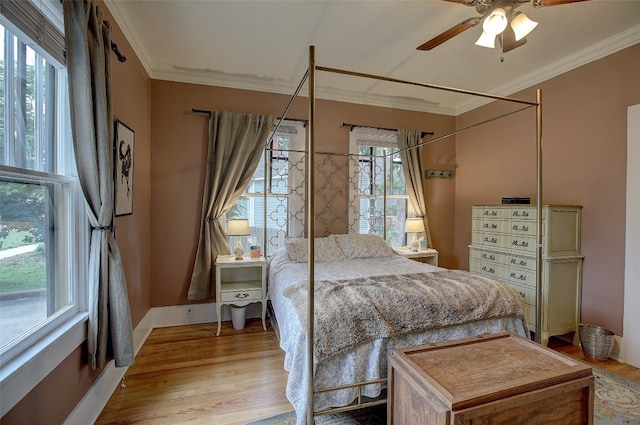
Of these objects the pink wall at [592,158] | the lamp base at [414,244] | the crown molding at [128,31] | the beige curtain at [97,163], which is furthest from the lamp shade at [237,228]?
the pink wall at [592,158]

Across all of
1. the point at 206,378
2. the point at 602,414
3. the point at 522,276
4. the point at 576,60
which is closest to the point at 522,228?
the point at 522,276

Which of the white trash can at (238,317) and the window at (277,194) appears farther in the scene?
the window at (277,194)

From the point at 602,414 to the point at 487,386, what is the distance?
133 cm

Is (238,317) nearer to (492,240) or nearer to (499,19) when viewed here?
(492,240)

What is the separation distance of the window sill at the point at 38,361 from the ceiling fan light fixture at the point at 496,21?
286 cm

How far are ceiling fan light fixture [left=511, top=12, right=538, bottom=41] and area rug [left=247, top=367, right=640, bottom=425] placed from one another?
2428 millimetres

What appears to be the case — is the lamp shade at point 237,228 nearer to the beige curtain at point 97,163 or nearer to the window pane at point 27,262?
the beige curtain at point 97,163

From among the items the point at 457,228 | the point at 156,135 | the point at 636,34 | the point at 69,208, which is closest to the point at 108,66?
the point at 69,208

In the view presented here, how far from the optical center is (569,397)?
1.34 meters

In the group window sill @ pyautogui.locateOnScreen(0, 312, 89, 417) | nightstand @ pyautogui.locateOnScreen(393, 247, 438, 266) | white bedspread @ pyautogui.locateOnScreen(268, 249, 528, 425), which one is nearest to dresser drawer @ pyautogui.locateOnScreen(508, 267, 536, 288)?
white bedspread @ pyautogui.locateOnScreen(268, 249, 528, 425)

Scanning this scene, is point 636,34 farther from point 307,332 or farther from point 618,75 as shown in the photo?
point 307,332

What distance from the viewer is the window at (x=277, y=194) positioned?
11.6ft

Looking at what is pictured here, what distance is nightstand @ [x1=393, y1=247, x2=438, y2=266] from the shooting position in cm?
375

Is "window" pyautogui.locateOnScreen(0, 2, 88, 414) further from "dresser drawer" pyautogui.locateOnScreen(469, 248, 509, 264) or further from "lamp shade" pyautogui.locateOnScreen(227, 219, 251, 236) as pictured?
"dresser drawer" pyautogui.locateOnScreen(469, 248, 509, 264)
